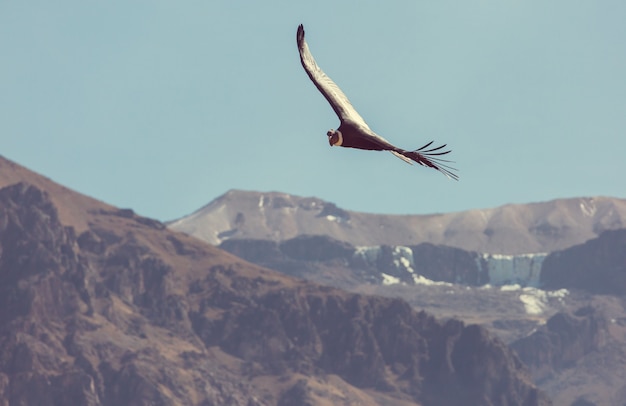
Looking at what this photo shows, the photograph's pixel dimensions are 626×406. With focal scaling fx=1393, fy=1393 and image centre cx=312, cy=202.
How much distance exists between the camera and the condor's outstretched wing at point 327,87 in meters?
52.4

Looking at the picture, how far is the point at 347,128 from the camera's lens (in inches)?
2019

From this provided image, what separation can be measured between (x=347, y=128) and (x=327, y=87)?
3.94 metres

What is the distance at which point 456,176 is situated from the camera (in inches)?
1858

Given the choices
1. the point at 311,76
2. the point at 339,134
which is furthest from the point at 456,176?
the point at 311,76

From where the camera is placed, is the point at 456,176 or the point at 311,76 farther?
the point at 311,76

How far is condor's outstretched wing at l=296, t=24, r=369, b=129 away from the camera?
2062 inches

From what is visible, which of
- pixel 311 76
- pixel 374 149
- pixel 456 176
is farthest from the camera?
pixel 311 76

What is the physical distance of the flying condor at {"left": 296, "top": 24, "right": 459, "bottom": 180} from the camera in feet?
161

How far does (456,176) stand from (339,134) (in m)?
5.68

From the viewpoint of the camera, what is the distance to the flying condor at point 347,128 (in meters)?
49.1

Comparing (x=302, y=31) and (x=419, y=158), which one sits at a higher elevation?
(x=302, y=31)

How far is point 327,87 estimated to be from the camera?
5472cm

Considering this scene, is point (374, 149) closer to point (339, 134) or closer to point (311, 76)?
point (339, 134)

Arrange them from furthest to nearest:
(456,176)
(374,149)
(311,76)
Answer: (311,76), (374,149), (456,176)
